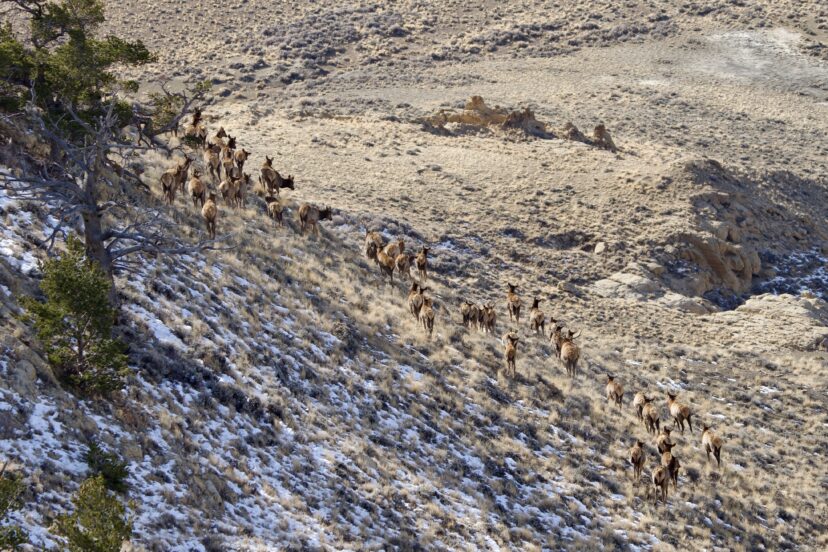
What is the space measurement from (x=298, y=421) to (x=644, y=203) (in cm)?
2507

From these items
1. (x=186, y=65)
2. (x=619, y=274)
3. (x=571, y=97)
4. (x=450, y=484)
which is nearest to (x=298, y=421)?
(x=450, y=484)

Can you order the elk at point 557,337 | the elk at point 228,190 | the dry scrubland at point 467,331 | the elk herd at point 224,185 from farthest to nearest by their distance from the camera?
1. the elk at point 228,190
2. the elk at point 557,337
3. the elk herd at point 224,185
4. the dry scrubland at point 467,331

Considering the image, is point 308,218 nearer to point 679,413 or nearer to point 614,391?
point 614,391

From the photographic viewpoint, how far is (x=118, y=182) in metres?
22.8

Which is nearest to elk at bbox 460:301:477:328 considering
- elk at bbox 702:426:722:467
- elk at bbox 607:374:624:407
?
elk at bbox 607:374:624:407

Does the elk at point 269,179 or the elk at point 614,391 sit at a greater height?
the elk at point 269,179

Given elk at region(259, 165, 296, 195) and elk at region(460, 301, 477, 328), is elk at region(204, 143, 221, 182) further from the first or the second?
elk at region(460, 301, 477, 328)

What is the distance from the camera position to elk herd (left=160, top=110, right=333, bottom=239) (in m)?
24.1

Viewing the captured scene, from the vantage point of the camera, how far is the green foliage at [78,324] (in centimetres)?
1331

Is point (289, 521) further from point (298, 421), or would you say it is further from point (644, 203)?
point (644, 203)

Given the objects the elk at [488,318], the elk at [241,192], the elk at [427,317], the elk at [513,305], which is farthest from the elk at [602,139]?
the elk at [427,317]

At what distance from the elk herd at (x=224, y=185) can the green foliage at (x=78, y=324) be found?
30.4 feet

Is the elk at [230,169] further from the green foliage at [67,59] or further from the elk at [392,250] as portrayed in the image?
the green foliage at [67,59]

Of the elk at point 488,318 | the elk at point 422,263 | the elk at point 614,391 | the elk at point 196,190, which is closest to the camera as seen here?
the elk at point 614,391
